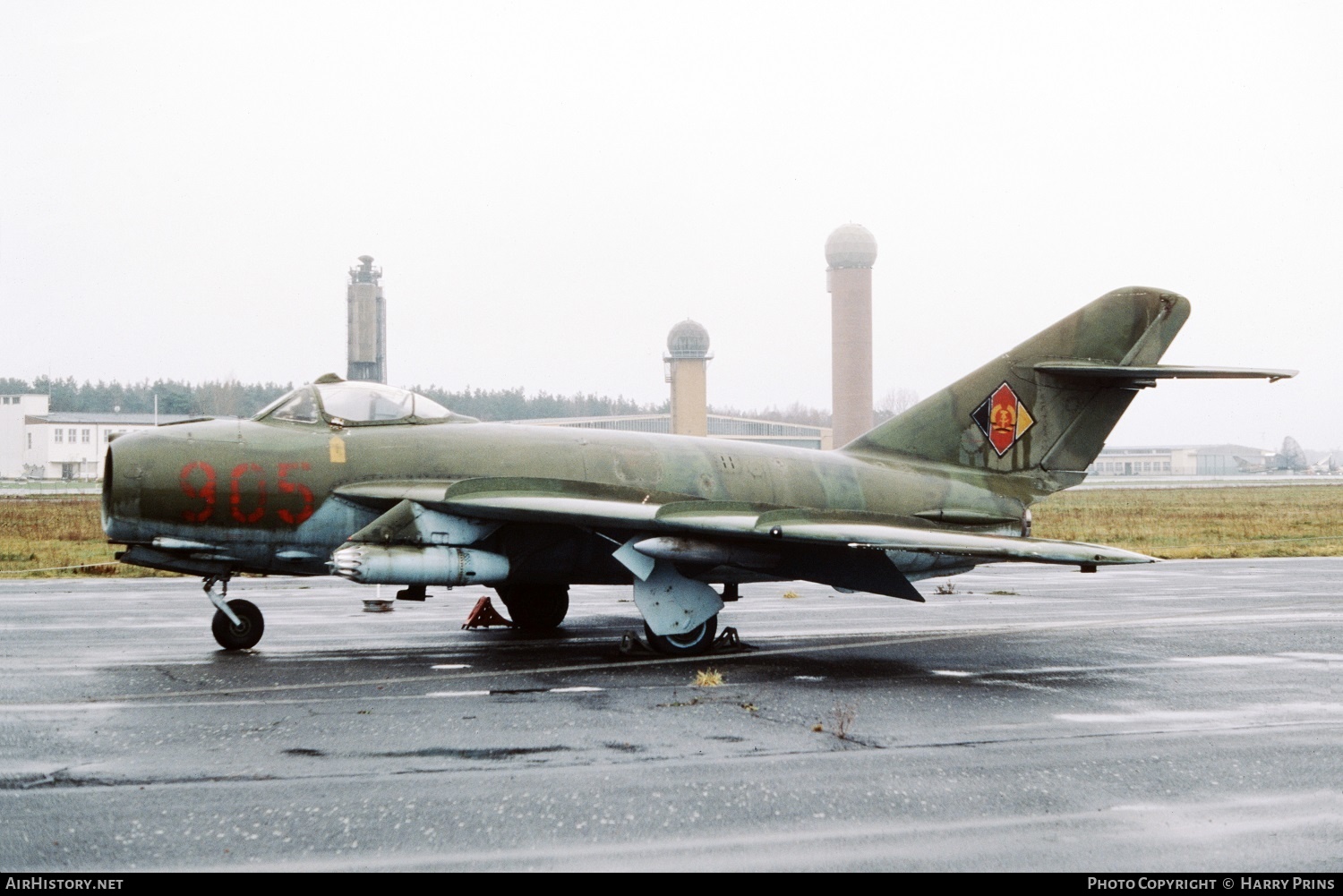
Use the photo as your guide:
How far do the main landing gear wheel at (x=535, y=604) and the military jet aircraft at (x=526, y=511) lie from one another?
1.2 inches

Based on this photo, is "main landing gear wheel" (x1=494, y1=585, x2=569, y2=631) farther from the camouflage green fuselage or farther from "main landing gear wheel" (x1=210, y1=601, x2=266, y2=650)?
"main landing gear wheel" (x1=210, y1=601, x2=266, y2=650)

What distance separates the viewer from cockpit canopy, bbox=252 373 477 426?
12.1m

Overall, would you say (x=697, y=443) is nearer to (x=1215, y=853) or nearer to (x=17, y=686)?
(x=17, y=686)

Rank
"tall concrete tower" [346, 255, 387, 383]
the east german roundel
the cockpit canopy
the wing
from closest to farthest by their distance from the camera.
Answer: the wing
the cockpit canopy
the east german roundel
"tall concrete tower" [346, 255, 387, 383]

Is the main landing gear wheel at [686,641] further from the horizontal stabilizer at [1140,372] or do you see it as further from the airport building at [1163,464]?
the airport building at [1163,464]

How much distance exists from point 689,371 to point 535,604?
8265 cm

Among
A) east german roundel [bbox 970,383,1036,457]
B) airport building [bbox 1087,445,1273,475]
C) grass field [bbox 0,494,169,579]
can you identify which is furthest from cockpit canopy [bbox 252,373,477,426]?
airport building [bbox 1087,445,1273,475]

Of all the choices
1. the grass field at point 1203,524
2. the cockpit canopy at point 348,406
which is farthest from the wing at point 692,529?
the grass field at point 1203,524

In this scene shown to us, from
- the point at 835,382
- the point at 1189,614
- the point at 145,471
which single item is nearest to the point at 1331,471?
the point at 835,382

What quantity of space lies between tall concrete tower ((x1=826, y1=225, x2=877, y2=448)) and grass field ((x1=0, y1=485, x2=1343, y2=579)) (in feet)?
113

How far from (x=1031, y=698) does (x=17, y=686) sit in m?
8.61

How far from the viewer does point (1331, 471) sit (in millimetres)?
168375

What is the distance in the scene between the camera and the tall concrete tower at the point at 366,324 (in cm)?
7869

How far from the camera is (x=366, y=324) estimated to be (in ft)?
259
